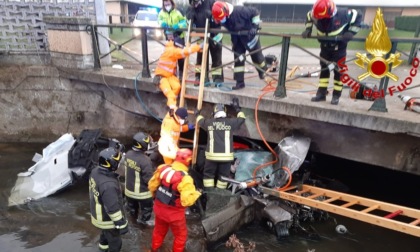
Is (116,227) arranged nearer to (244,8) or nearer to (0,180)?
(0,180)

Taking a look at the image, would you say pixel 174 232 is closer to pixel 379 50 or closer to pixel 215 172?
pixel 215 172

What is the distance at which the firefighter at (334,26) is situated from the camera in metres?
4.30

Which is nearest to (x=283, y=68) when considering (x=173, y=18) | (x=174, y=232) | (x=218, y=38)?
(x=218, y=38)

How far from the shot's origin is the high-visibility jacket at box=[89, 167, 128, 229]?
143 inches

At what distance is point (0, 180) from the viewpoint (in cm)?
592

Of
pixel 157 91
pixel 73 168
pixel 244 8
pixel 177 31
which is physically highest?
pixel 244 8

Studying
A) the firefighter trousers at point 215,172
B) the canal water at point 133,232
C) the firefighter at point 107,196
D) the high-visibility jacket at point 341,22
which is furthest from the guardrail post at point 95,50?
the high-visibility jacket at point 341,22

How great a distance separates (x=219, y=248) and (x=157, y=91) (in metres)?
3.16

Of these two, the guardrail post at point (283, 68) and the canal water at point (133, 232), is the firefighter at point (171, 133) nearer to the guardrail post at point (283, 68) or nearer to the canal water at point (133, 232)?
the canal water at point (133, 232)

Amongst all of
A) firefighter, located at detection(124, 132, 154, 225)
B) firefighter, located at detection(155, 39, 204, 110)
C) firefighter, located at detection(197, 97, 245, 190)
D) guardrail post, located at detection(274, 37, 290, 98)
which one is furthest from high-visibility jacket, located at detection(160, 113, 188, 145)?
guardrail post, located at detection(274, 37, 290, 98)

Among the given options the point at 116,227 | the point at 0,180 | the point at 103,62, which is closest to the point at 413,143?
the point at 116,227

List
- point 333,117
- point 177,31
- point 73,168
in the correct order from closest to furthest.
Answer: point 333,117 → point 73,168 → point 177,31

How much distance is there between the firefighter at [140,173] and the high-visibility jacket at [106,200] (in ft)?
2.02

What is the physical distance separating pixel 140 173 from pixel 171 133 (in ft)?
3.39
